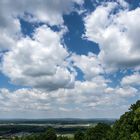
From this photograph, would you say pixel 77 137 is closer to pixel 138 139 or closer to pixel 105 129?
pixel 105 129

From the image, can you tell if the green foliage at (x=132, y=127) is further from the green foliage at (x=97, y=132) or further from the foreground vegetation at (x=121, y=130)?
the green foliage at (x=97, y=132)

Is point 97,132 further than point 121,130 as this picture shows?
Yes

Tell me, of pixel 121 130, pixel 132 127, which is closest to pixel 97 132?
pixel 121 130

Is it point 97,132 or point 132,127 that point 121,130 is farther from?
point 97,132

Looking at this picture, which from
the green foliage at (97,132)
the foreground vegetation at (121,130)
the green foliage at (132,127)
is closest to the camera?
the green foliage at (132,127)

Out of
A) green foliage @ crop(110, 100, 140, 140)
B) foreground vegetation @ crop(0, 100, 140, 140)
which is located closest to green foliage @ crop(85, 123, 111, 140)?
foreground vegetation @ crop(0, 100, 140, 140)

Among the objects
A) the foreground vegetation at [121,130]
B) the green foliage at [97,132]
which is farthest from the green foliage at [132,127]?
the green foliage at [97,132]

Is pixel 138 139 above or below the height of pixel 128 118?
below

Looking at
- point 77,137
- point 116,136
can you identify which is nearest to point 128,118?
point 116,136

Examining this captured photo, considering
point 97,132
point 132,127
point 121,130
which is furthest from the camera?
point 97,132

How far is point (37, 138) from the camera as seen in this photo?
15988 centimetres

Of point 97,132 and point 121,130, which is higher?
point 97,132

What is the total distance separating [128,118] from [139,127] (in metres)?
13.3

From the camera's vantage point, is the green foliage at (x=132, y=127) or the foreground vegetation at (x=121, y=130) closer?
the green foliage at (x=132, y=127)
